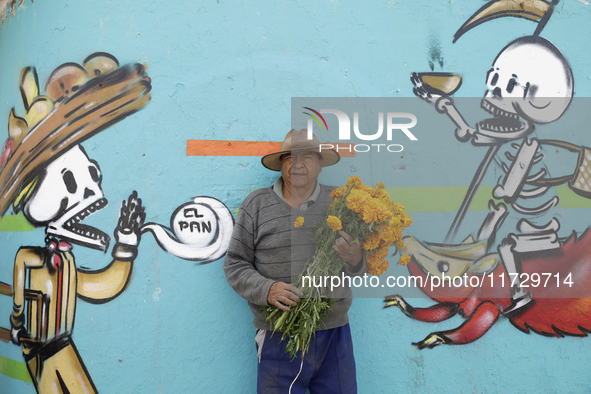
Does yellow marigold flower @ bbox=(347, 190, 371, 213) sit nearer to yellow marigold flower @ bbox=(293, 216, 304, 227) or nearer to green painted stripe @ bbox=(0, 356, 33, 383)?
yellow marigold flower @ bbox=(293, 216, 304, 227)

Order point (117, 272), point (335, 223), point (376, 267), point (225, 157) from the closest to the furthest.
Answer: point (335, 223) → point (376, 267) → point (117, 272) → point (225, 157)

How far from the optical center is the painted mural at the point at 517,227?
2.60 metres

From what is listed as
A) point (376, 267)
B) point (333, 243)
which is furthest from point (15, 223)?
point (376, 267)

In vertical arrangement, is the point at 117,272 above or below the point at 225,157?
below

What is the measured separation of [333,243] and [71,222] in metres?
1.88

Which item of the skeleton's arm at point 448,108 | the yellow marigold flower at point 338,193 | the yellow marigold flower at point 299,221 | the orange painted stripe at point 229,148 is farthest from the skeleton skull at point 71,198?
the skeleton's arm at point 448,108

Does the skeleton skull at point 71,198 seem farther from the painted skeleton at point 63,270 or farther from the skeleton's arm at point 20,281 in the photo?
the skeleton's arm at point 20,281


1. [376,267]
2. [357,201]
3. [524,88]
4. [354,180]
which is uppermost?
[524,88]

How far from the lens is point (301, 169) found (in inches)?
84.1

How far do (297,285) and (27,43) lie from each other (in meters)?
2.70

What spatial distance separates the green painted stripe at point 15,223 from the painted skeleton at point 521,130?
120 inches

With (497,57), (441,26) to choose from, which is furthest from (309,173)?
(497,57)

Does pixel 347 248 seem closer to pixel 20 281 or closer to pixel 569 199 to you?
pixel 569 199

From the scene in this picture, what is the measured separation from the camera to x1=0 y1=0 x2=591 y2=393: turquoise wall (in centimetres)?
241
